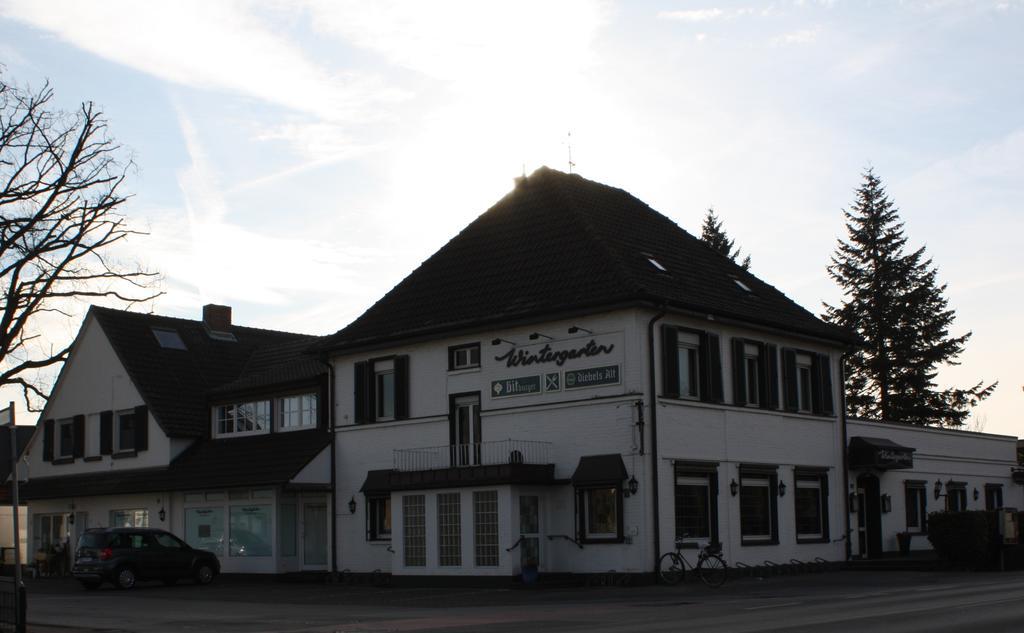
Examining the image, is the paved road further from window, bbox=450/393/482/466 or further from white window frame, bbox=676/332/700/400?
white window frame, bbox=676/332/700/400

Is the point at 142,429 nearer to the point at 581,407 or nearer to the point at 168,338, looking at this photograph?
the point at 168,338

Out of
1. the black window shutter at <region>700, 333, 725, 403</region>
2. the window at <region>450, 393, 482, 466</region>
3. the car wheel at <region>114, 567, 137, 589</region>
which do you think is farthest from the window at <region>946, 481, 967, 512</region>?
the car wheel at <region>114, 567, 137, 589</region>

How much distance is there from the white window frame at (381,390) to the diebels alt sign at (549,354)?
4357 millimetres

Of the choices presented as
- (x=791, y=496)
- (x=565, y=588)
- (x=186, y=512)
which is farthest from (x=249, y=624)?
(x=186, y=512)

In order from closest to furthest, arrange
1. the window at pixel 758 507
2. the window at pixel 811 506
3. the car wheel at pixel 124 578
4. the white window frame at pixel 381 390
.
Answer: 1. the window at pixel 758 507
2. the car wheel at pixel 124 578
3. the window at pixel 811 506
4. the white window frame at pixel 381 390

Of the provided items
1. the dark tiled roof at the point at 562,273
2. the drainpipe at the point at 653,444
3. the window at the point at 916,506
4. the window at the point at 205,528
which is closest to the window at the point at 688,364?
the dark tiled roof at the point at 562,273

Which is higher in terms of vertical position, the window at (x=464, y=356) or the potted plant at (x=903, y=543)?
the window at (x=464, y=356)

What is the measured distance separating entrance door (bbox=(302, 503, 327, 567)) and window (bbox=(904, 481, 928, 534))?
18.5 meters

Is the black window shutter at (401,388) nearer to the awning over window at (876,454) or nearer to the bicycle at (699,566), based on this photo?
the bicycle at (699,566)

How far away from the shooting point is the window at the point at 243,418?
39.7m

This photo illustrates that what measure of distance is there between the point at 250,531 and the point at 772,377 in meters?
16.4

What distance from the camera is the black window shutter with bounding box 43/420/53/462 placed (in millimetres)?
46791

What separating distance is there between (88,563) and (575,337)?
14.6 metres

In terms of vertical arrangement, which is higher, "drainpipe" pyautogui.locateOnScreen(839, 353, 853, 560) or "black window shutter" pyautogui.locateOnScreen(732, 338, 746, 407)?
"black window shutter" pyautogui.locateOnScreen(732, 338, 746, 407)
